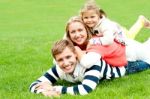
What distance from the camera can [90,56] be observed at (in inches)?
245

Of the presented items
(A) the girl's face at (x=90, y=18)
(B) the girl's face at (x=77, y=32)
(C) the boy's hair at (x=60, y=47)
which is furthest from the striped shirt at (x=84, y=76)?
(A) the girl's face at (x=90, y=18)

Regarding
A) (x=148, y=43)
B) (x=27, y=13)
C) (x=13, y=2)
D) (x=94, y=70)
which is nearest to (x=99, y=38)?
(x=94, y=70)

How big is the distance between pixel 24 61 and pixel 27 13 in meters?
19.1

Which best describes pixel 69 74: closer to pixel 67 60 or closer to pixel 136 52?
pixel 67 60

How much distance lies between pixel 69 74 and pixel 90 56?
38 cm

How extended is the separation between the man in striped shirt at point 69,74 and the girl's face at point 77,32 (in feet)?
1.38

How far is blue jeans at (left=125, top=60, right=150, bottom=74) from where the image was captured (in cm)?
718

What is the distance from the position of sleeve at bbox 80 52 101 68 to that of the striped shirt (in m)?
0.06

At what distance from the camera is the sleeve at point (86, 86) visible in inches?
230

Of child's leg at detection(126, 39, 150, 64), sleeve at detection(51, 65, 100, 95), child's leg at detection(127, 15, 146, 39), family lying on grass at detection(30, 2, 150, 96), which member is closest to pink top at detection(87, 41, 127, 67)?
family lying on grass at detection(30, 2, 150, 96)

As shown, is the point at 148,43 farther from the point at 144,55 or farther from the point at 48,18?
the point at 48,18

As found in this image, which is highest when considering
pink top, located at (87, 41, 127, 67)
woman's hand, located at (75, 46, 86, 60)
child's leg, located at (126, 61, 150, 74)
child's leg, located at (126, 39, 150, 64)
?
woman's hand, located at (75, 46, 86, 60)

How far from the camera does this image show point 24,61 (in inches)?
332

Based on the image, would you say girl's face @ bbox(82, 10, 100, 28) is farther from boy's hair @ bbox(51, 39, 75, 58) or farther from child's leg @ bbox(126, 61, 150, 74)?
boy's hair @ bbox(51, 39, 75, 58)
